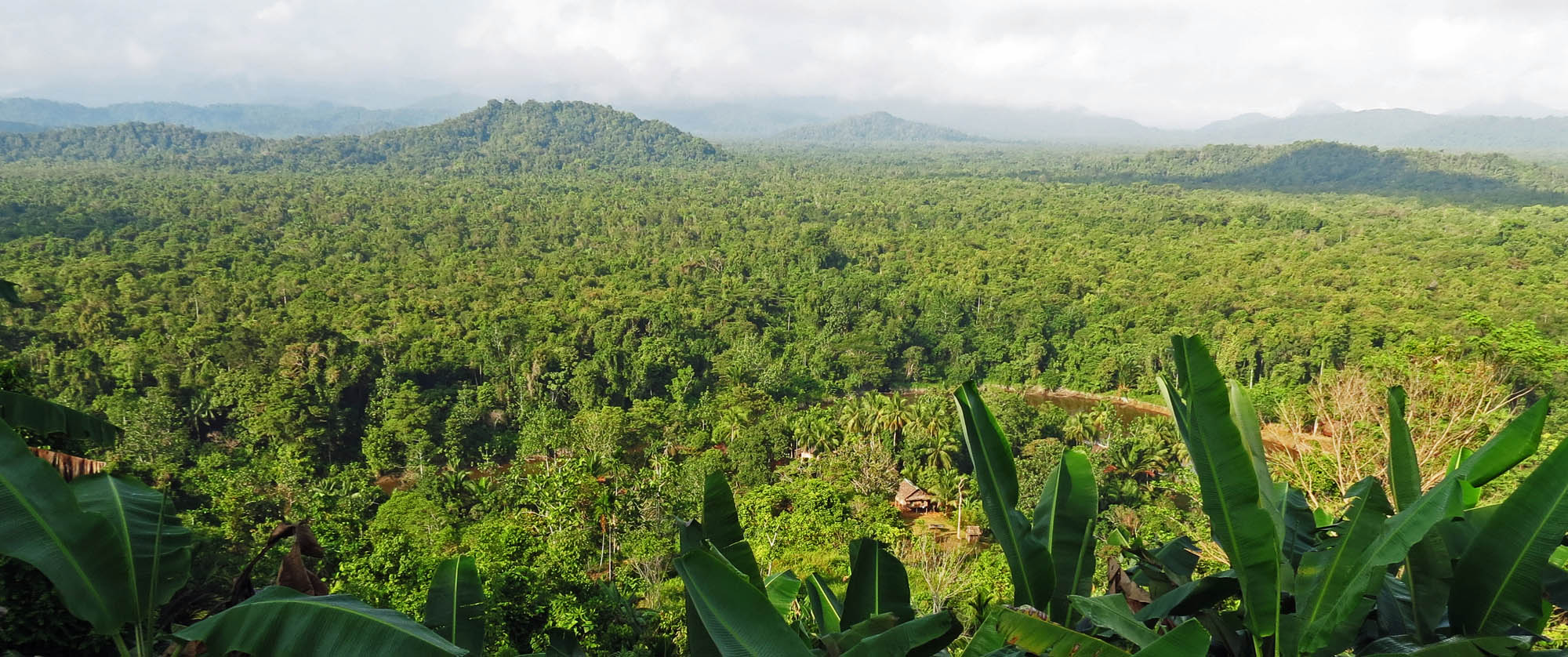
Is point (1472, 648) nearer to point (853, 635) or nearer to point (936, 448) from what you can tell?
point (853, 635)

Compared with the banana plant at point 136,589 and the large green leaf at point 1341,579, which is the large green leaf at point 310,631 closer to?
the banana plant at point 136,589

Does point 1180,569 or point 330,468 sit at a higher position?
point 1180,569

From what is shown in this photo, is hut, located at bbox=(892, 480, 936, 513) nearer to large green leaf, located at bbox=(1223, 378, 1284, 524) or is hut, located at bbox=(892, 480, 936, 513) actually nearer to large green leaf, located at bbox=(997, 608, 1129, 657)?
large green leaf, located at bbox=(1223, 378, 1284, 524)

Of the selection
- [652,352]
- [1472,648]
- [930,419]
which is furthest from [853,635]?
[652,352]

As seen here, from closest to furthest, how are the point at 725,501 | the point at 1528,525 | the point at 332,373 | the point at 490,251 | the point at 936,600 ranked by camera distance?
the point at 1528,525
the point at 725,501
the point at 936,600
the point at 332,373
the point at 490,251

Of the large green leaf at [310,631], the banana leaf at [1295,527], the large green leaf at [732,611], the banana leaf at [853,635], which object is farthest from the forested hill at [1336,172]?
the large green leaf at [310,631]

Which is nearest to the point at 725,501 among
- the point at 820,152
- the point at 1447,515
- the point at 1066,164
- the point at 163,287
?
Result: the point at 1447,515

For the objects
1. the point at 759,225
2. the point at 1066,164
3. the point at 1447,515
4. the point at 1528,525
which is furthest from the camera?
the point at 1066,164

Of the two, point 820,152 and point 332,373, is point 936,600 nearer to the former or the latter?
point 332,373
